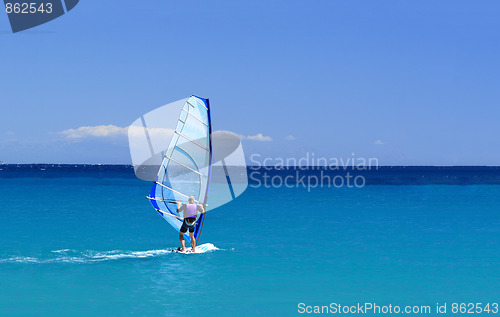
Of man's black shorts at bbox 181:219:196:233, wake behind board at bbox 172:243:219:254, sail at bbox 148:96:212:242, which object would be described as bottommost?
wake behind board at bbox 172:243:219:254

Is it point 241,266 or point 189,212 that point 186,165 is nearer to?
point 189,212

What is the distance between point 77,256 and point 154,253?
243 centimetres

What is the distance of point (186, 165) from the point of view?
17.7 m

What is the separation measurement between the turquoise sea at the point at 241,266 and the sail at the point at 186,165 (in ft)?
5.85

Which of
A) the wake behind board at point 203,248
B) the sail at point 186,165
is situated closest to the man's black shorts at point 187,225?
the sail at point 186,165

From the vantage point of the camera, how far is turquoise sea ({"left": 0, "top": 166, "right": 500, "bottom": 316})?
12555 millimetres

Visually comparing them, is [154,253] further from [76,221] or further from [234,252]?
[76,221]

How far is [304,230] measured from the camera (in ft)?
82.6

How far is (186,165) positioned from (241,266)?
3757 mm

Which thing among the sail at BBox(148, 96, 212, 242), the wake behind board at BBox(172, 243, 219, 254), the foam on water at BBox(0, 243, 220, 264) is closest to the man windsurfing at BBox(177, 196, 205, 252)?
the sail at BBox(148, 96, 212, 242)

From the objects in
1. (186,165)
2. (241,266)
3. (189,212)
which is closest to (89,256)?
(189,212)

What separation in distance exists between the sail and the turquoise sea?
1.78 meters

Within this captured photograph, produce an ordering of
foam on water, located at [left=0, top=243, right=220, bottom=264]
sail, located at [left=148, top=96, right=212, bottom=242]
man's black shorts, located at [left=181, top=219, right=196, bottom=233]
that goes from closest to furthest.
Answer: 1. foam on water, located at [left=0, top=243, right=220, bottom=264]
2. sail, located at [left=148, top=96, right=212, bottom=242]
3. man's black shorts, located at [left=181, top=219, right=196, bottom=233]

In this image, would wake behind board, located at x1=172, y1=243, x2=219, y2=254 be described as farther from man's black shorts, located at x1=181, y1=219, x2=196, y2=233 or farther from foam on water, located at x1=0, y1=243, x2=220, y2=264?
man's black shorts, located at x1=181, y1=219, x2=196, y2=233
